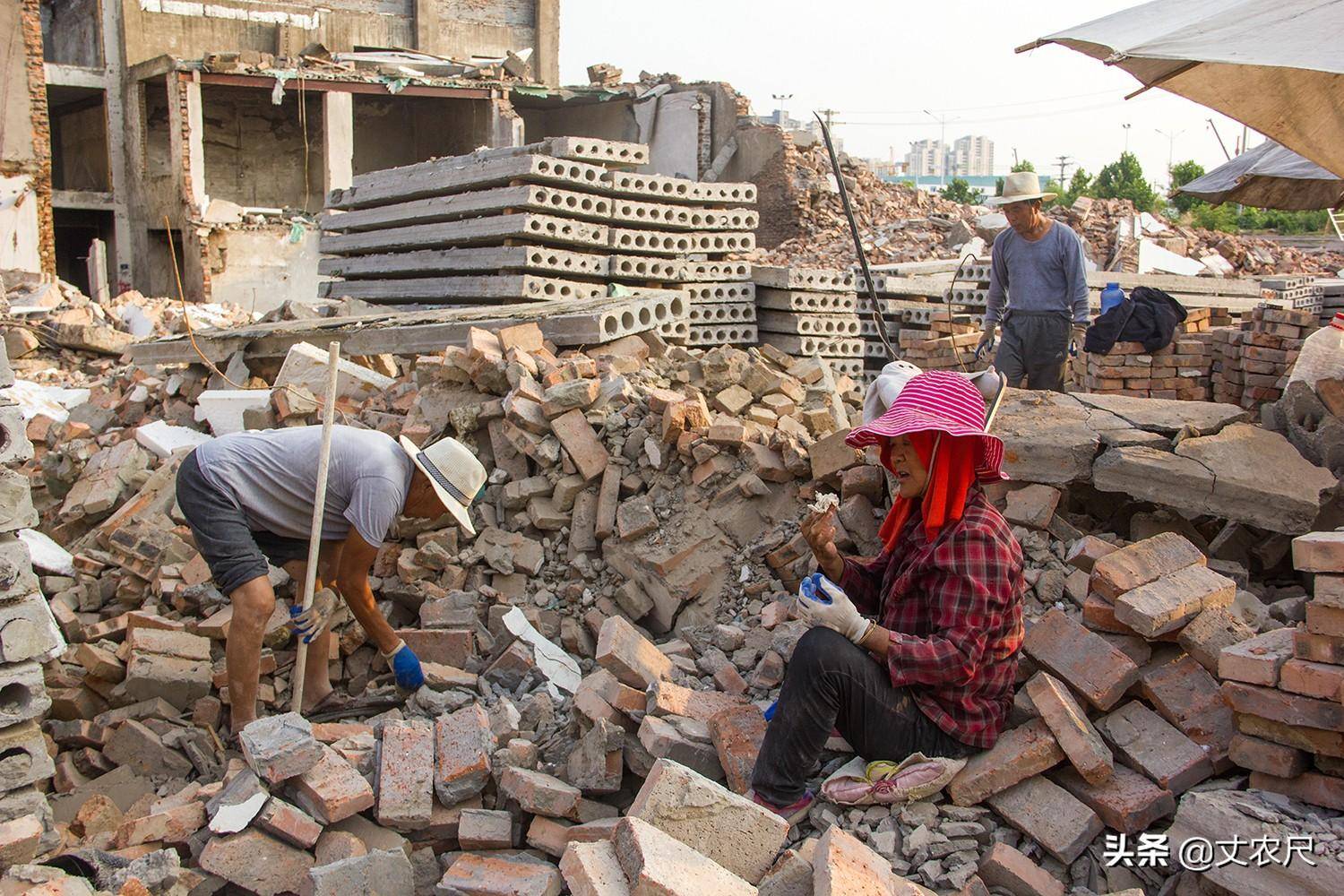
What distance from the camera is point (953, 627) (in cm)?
314

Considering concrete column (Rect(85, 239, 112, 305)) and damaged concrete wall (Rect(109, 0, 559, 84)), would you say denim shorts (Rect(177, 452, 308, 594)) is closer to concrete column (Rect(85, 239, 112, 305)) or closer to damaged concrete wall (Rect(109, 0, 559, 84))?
concrete column (Rect(85, 239, 112, 305))

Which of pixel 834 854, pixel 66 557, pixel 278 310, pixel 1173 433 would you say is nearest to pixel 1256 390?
pixel 1173 433

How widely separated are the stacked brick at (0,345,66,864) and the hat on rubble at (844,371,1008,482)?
2.72 m

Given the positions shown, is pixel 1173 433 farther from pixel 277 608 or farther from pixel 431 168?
pixel 431 168

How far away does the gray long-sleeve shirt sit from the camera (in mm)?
6301

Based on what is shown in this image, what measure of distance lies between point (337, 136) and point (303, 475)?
1707cm

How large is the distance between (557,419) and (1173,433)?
9.85 ft

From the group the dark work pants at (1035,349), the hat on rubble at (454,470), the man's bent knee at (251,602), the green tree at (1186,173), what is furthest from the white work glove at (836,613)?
the green tree at (1186,173)

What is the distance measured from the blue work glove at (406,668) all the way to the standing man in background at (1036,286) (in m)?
3.99

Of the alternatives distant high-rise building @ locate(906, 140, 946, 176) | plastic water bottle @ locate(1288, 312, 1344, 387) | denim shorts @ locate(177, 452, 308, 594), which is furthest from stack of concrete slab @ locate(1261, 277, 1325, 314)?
distant high-rise building @ locate(906, 140, 946, 176)

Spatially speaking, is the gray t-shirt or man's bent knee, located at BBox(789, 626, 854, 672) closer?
man's bent knee, located at BBox(789, 626, 854, 672)

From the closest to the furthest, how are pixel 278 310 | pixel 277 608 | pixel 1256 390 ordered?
Answer: pixel 277 608, pixel 1256 390, pixel 278 310

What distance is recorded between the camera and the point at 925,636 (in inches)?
131

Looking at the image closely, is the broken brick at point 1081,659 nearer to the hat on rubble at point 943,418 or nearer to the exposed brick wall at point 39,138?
the hat on rubble at point 943,418
